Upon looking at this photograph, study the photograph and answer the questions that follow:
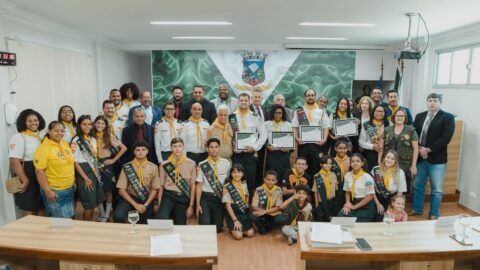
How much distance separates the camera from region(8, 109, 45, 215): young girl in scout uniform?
3.62m

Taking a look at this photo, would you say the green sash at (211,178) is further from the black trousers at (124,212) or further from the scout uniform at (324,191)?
the scout uniform at (324,191)

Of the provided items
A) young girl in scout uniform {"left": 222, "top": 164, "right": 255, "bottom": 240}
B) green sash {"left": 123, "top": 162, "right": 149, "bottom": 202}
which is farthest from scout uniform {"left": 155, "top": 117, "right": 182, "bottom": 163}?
young girl in scout uniform {"left": 222, "top": 164, "right": 255, "bottom": 240}

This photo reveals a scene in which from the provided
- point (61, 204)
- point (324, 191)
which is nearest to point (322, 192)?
point (324, 191)

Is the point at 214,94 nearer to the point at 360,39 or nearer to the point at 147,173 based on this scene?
the point at 360,39

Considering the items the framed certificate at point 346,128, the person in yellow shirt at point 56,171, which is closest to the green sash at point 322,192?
the framed certificate at point 346,128

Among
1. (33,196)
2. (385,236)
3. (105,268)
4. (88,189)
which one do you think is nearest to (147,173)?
(88,189)

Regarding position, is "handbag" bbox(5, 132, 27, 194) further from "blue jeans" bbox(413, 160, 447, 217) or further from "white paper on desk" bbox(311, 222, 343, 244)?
"blue jeans" bbox(413, 160, 447, 217)

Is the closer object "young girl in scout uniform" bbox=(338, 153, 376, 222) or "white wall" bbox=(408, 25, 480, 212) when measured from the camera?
"young girl in scout uniform" bbox=(338, 153, 376, 222)

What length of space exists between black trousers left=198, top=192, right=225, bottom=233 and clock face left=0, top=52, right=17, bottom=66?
288cm

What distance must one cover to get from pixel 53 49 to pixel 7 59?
51.5 inches

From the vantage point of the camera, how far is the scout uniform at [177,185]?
155 inches

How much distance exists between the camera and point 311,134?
4.56 meters

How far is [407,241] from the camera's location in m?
2.40

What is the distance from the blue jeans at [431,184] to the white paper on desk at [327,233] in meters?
2.67
